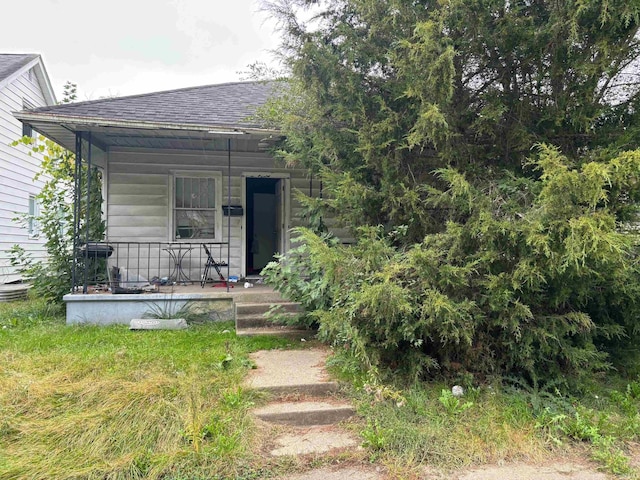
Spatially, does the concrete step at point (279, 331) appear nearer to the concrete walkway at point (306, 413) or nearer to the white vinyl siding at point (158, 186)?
the concrete walkway at point (306, 413)

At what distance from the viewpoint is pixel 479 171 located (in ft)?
13.1

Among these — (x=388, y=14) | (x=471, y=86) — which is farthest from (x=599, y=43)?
(x=388, y=14)

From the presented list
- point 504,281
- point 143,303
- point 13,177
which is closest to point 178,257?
point 143,303

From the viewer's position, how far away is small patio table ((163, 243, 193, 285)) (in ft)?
23.0

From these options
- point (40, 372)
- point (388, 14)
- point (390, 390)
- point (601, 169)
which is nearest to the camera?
point (601, 169)

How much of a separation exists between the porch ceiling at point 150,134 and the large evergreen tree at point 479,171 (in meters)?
1.85

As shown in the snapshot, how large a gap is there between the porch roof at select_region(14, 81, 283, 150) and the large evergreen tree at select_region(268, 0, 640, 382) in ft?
6.32

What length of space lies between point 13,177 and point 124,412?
408 inches

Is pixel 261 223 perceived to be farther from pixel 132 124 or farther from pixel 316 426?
pixel 316 426

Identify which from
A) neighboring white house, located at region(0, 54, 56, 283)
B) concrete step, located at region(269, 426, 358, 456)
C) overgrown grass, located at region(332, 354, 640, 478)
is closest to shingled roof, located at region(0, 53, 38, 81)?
neighboring white house, located at region(0, 54, 56, 283)

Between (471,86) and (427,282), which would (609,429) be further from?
(471,86)

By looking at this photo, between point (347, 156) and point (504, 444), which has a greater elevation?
point (347, 156)

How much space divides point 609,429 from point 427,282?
5.77 feet

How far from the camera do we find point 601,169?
8.96 ft
